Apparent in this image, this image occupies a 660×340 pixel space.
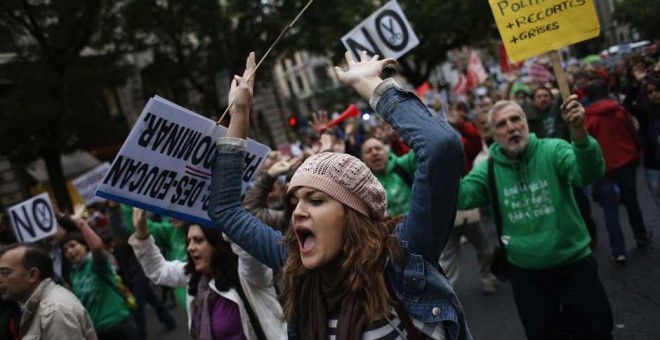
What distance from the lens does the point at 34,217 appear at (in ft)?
19.6

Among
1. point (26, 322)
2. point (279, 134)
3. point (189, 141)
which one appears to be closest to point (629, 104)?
point (189, 141)

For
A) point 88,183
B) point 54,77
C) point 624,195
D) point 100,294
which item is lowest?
point 624,195

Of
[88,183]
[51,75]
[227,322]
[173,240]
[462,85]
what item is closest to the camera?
[227,322]

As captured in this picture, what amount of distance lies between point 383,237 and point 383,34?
3969 mm

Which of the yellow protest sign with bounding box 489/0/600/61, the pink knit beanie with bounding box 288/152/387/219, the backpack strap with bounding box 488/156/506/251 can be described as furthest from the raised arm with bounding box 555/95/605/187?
the pink knit beanie with bounding box 288/152/387/219

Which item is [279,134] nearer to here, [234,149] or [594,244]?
[594,244]

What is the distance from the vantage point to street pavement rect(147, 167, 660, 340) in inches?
159

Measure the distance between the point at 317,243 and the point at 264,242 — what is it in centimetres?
46

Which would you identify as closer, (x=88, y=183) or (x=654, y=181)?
(x=654, y=181)

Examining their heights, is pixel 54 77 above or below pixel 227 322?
above

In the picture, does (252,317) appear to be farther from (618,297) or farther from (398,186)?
(618,297)

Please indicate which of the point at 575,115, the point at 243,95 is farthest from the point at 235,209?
the point at 575,115

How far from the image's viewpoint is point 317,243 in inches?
68.0

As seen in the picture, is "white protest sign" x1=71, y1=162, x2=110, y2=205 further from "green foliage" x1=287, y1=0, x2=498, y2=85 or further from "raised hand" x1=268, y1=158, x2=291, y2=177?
"green foliage" x1=287, y1=0, x2=498, y2=85
